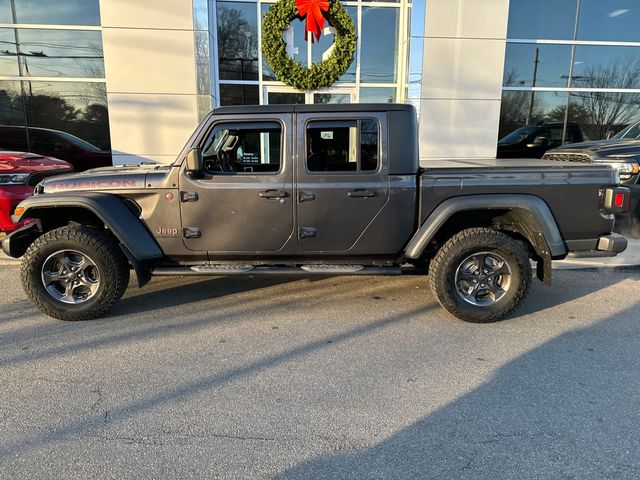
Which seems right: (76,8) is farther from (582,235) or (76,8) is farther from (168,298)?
(582,235)

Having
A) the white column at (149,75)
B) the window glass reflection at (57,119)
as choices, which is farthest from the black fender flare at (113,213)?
Answer: the window glass reflection at (57,119)

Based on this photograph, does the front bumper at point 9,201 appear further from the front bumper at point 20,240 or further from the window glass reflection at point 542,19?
the window glass reflection at point 542,19

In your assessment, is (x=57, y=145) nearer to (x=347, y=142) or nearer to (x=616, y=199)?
(x=347, y=142)

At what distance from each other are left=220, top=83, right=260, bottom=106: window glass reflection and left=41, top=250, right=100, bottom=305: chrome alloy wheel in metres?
7.54

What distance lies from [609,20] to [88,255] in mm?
12889

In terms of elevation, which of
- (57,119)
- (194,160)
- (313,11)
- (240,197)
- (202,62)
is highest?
(313,11)

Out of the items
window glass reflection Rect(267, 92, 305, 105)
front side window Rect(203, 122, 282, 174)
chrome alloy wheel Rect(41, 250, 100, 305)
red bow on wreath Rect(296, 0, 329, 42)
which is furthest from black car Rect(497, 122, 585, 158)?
chrome alloy wheel Rect(41, 250, 100, 305)

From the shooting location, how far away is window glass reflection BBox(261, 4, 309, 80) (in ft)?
34.7

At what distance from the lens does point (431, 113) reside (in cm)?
1045

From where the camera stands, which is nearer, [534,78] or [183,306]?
[183,306]

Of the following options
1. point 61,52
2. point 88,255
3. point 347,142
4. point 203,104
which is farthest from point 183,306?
point 61,52

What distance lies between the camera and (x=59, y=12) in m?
10.4

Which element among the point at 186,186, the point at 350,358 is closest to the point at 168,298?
the point at 186,186

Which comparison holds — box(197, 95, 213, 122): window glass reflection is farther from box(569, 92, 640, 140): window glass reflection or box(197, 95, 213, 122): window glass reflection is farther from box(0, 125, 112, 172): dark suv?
box(569, 92, 640, 140): window glass reflection
